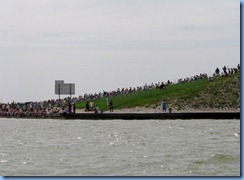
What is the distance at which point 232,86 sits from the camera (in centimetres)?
7419

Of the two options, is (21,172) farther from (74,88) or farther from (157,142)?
(74,88)

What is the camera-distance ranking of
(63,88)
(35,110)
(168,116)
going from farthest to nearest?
1. (63,88)
2. (35,110)
3. (168,116)

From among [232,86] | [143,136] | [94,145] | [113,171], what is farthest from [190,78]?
[113,171]

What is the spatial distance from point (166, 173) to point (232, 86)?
54164 millimetres

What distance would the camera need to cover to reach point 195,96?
74.1 m

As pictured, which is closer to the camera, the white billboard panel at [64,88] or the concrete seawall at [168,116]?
the concrete seawall at [168,116]

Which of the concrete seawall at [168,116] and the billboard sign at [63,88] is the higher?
the billboard sign at [63,88]

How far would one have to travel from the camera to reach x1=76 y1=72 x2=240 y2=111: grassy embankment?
71.3m

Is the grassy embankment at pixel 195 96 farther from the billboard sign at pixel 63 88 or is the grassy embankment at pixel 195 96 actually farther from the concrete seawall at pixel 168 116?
the concrete seawall at pixel 168 116

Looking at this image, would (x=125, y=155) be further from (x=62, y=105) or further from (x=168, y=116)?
(x=62, y=105)

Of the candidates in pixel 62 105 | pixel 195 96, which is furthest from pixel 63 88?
pixel 195 96

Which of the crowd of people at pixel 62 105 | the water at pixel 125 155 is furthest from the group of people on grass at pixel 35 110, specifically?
the water at pixel 125 155

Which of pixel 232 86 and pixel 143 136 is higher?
pixel 232 86

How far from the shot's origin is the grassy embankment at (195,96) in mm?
71269
